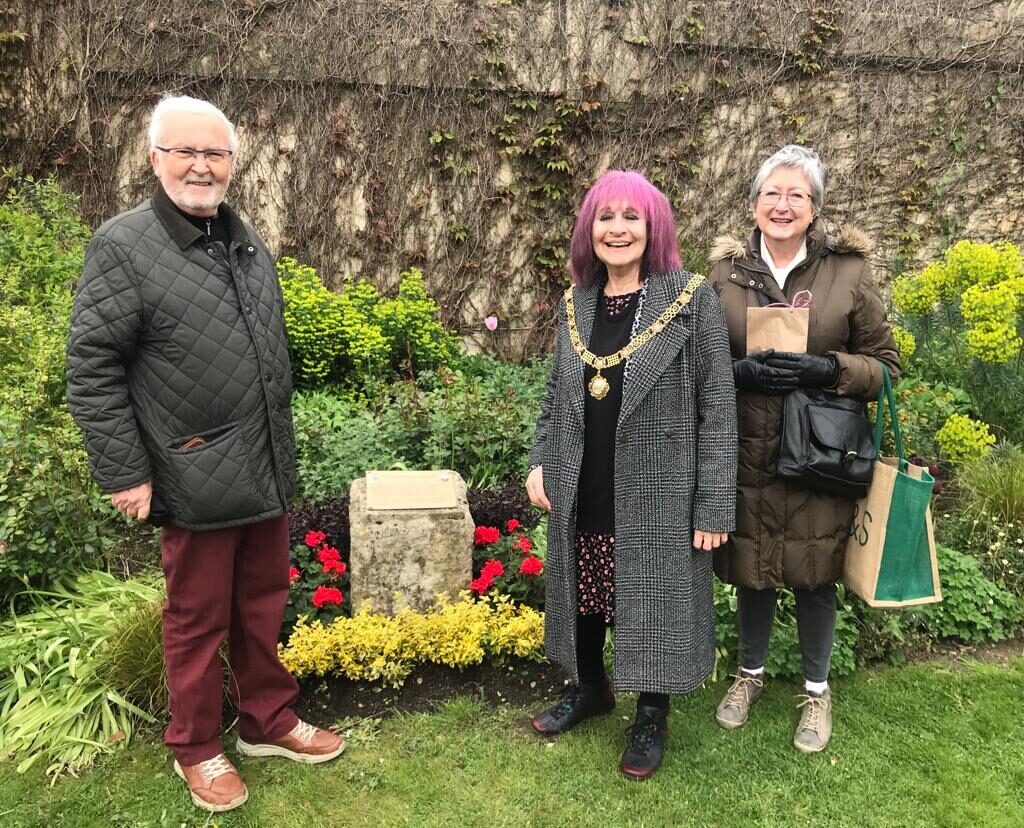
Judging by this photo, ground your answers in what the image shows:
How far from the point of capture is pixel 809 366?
2.34 metres

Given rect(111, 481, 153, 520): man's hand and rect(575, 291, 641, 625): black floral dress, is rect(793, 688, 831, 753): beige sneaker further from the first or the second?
rect(111, 481, 153, 520): man's hand

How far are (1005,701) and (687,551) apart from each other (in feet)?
5.52

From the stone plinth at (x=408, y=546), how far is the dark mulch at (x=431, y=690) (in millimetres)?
321

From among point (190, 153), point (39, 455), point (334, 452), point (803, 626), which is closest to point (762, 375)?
point (803, 626)

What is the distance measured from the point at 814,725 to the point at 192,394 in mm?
2431

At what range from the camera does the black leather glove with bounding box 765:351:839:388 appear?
234 centimetres

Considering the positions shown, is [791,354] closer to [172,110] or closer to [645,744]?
[645,744]

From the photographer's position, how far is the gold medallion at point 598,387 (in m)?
2.39

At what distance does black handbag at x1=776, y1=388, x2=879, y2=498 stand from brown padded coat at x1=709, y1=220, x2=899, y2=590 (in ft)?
0.16

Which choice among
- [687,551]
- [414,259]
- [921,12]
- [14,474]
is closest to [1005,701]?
[687,551]

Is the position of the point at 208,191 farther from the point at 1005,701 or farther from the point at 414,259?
the point at 414,259

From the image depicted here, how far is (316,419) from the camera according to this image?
15.2 feet

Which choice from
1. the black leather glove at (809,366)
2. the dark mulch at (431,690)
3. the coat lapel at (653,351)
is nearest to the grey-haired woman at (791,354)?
the black leather glove at (809,366)

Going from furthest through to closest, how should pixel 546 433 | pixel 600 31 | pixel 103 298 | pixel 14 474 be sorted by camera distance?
pixel 600 31 → pixel 14 474 → pixel 546 433 → pixel 103 298
